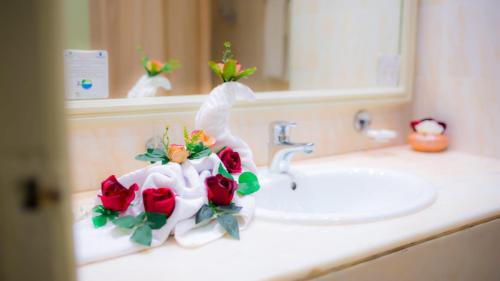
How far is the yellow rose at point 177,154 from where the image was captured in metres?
0.79

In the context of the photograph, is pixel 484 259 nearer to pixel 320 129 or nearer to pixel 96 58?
pixel 320 129

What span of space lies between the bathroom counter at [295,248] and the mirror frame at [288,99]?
19 cm

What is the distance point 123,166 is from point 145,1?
48 centimetres

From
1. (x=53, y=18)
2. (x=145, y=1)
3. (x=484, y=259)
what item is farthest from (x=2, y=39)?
(x=145, y=1)

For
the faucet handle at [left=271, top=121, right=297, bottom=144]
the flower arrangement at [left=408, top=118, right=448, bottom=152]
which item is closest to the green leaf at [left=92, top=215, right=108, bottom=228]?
A: the faucet handle at [left=271, top=121, right=297, bottom=144]

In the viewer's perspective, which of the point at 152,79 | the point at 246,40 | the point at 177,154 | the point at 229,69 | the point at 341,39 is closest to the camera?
the point at 177,154

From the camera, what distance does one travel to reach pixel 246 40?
4.38 ft

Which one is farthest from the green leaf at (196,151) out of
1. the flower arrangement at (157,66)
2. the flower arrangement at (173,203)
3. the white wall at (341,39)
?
the white wall at (341,39)

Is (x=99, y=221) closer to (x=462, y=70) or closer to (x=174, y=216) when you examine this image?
(x=174, y=216)

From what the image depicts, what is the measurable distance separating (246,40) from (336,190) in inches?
20.6

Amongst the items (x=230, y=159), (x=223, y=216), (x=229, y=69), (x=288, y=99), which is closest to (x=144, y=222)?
(x=223, y=216)

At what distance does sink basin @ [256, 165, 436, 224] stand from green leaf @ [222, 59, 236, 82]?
261mm

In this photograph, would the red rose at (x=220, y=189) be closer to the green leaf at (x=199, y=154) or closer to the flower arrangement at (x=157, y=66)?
the green leaf at (x=199, y=154)

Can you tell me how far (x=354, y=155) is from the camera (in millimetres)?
1348
